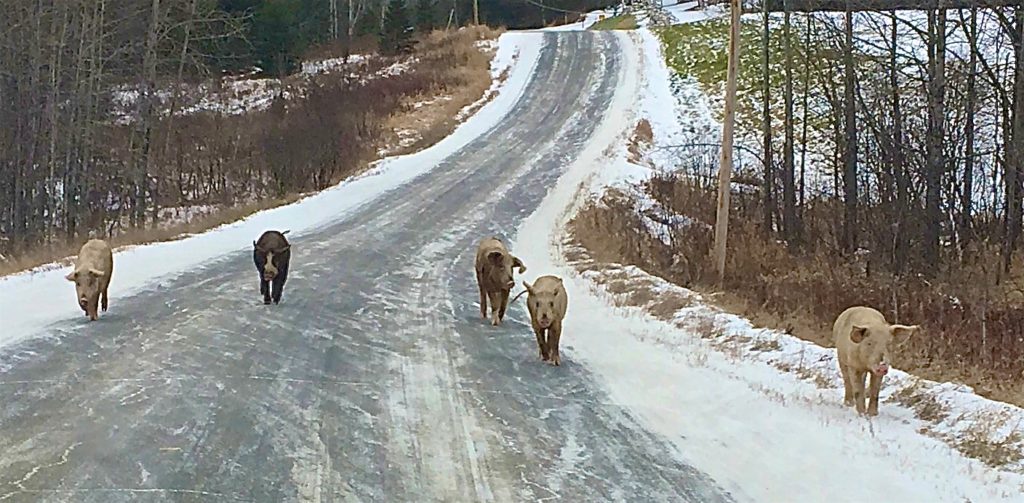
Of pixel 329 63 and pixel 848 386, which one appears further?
pixel 329 63

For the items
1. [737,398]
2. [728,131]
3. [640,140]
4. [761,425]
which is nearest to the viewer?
[761,425]

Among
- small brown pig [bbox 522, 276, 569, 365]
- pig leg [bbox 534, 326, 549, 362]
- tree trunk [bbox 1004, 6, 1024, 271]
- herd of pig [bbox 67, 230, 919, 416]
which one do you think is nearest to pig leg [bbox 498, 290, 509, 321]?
herd of pig [bbox 67, 230, 919, 416]

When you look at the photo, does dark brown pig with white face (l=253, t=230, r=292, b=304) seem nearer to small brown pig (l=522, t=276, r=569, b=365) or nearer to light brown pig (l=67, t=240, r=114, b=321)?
light brown pig (l=67, t=240, r=114, b=321)

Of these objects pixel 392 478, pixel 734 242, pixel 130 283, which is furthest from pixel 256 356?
pixel 734 242

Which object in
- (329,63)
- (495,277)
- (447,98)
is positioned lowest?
(495,277)

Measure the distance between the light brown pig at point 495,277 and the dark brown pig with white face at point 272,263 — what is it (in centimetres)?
264

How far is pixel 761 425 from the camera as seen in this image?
907 cm

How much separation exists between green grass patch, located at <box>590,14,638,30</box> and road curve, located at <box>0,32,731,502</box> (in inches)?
2126

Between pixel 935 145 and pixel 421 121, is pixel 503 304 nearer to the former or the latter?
pixel 935 145

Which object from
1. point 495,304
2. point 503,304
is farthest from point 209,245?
point 503,304

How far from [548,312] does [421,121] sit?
3248 cm

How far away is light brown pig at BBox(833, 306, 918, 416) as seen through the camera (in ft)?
30.4

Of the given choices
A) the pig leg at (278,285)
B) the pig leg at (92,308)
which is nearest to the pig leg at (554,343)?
the pig leg at (278,285)

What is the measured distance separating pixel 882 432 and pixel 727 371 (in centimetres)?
263
